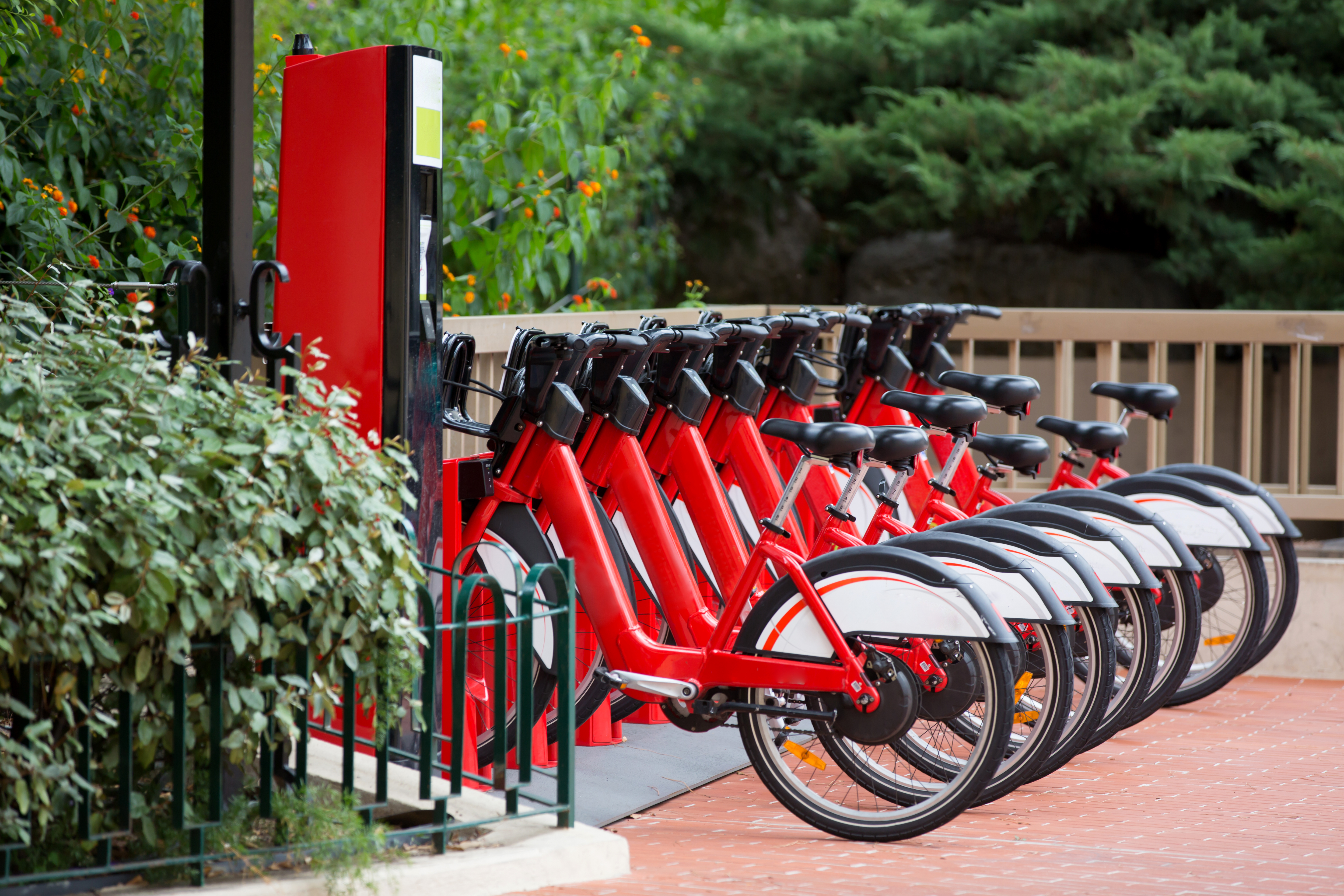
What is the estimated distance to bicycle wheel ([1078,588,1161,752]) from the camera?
4.79 metres

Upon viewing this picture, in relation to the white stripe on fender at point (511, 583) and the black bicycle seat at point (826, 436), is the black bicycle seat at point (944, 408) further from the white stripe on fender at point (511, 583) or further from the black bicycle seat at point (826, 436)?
the white stripe on fender at point (511, 583)

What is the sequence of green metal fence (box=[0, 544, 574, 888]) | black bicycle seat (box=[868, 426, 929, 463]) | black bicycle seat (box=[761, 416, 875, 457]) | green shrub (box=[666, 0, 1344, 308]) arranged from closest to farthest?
green metal fence (box=[0, 544, 574, 888]) → black bicycle seat (box=[761, 416, 875, 457]) → black bicycle seat (box=[868, 426, 929, 463]) → green shrub (box=[666, 0, 1344, 308])

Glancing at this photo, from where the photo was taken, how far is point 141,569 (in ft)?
10.1

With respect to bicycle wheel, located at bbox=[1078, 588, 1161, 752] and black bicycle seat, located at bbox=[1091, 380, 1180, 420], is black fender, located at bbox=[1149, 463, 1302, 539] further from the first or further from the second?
bicycle wheel, located at bbox=[1078, 588, 1161, 752]

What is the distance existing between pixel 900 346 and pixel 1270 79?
18.4ft

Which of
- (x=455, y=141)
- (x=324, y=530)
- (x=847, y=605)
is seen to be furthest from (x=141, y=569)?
(x=455, y=141)

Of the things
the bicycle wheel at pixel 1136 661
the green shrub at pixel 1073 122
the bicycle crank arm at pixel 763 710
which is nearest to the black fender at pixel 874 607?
the bicycle crank arm at pixel 763 710

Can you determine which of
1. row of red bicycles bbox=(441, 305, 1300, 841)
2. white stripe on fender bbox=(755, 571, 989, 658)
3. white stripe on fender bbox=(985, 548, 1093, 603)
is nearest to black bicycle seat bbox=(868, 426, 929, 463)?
row of red bicycles bbox=(441, 305, 1300, 841)

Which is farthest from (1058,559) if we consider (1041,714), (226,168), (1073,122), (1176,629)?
(1073,122)

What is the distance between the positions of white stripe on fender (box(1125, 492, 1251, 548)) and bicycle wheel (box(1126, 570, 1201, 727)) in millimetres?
311

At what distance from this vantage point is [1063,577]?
4406 millimetres

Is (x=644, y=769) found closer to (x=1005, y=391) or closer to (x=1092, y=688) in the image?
(x=1092, y=688)

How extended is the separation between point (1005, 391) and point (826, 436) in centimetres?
123

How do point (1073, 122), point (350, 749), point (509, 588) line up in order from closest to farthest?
point (350, 749)
point (509, 588)
point (1073, 122)
